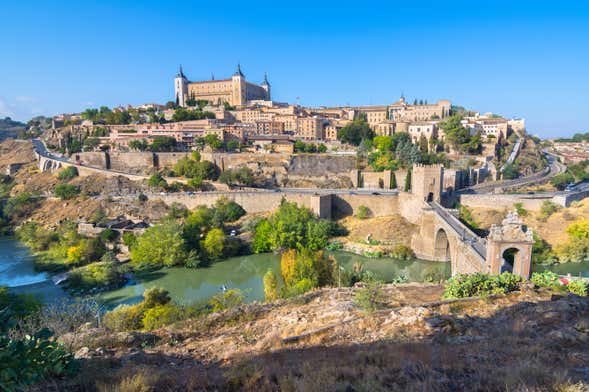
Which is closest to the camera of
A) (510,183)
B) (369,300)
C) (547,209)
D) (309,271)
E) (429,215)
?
(369,300)

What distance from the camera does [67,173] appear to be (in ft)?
119

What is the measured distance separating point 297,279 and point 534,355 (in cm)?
1041

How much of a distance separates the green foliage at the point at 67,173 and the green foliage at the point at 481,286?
37804mm

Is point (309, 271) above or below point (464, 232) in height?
below

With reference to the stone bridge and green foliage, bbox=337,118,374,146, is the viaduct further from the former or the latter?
green foliage, bbox=337,118,374,146

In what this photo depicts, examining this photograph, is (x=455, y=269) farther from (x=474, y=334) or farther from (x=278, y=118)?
(x=278, y=118)

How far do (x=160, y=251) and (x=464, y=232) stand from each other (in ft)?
52.1

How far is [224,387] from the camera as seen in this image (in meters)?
4.02

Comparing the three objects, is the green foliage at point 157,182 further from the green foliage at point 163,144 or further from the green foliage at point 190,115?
the green foliage at point 190,115

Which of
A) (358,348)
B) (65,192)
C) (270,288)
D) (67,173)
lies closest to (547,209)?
(270,288)

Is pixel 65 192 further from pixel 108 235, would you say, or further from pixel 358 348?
pixel 358 348

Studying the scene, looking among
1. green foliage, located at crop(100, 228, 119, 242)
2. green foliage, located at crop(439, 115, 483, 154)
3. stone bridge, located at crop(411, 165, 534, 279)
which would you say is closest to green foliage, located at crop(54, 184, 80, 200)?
green foliage, located at crop(100, 228, 119, 242)

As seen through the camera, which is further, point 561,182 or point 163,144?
point 163,144

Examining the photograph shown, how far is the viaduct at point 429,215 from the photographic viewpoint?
11.9 m
